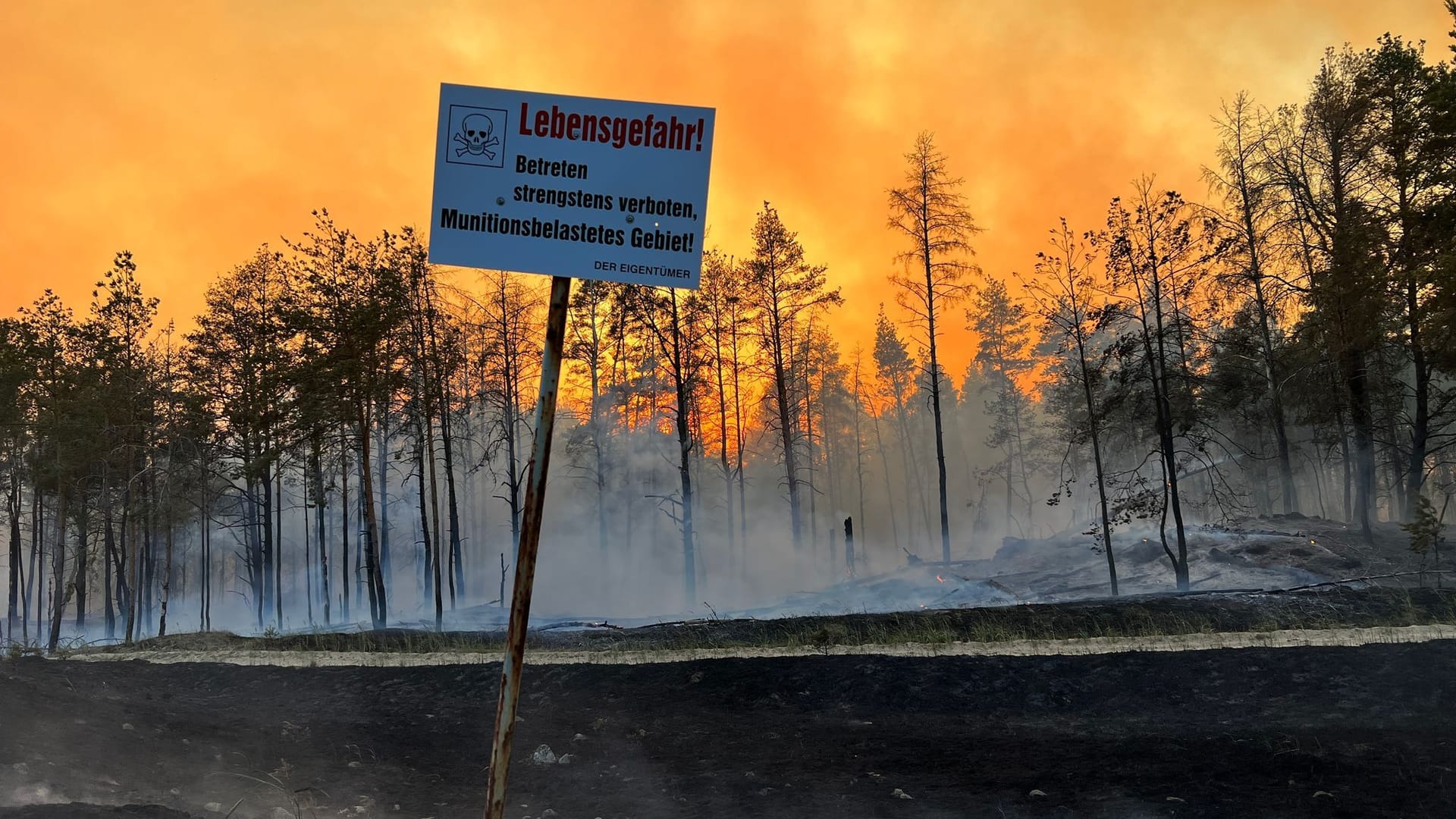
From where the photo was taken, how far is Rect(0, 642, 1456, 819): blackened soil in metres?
6.14

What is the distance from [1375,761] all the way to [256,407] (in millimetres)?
32869

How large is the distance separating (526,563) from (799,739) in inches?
239

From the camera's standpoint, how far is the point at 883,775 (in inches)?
277

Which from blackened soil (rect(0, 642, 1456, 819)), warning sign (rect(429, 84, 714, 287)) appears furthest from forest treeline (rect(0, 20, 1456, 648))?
warning sign (rect(429, 84, 714, 287))

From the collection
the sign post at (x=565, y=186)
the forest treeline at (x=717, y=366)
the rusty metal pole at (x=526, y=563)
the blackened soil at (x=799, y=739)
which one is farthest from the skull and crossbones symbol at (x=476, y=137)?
the forest treeline at (x=717, y=366)

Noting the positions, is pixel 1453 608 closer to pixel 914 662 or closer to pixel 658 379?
pixel 914 662

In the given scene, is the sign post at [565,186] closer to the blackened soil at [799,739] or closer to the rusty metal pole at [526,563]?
the rusty metal pole at [526,563]

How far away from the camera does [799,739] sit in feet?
27.9

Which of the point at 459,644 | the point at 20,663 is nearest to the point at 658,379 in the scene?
the point at 459,644

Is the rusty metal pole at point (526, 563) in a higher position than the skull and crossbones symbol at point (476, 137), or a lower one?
lower

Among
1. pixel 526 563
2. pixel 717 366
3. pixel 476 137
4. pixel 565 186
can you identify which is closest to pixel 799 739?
pixel 526 563

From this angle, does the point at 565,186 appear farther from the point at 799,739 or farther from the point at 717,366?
the point at 717,366

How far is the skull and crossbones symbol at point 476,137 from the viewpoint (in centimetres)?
340

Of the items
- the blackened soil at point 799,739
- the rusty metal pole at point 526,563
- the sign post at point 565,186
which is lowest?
the blackened soil at point 799,739
